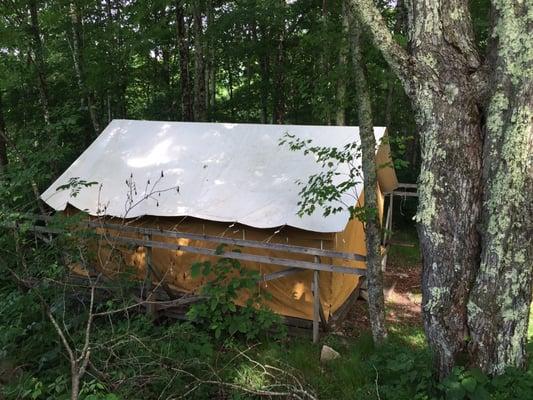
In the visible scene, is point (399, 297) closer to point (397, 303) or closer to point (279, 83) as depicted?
point (397, 303)

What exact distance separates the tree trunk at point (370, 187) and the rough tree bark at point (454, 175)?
1570 mm

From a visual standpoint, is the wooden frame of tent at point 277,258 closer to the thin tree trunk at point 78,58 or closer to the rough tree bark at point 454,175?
the rough tree bark at point 454,175

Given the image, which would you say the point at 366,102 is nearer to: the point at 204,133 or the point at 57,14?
the point at 204,133

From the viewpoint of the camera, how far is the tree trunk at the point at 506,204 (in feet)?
8.11

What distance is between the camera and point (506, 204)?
2.57m

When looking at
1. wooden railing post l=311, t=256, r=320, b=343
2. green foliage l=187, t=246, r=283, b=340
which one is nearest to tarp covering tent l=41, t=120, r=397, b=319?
wooden railing post l=311, t=256, r=320, b=343

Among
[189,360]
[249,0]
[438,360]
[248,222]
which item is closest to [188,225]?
[248,222]

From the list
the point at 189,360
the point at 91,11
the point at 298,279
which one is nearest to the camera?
the point at 189,360

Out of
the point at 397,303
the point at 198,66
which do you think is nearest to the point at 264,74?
the point at 198,66

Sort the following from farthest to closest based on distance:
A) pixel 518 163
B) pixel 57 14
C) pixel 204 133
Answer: pixel 57 14
pixel 204 133
pixel 518 163

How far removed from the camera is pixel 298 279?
6.35m

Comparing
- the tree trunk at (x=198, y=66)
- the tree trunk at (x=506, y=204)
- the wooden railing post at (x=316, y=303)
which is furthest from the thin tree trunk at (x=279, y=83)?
the tree trunk at (x=506, y=204)

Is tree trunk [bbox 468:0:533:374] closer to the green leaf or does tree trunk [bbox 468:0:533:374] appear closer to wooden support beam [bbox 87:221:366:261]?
the green leaf

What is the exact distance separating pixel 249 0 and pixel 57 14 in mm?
5538
